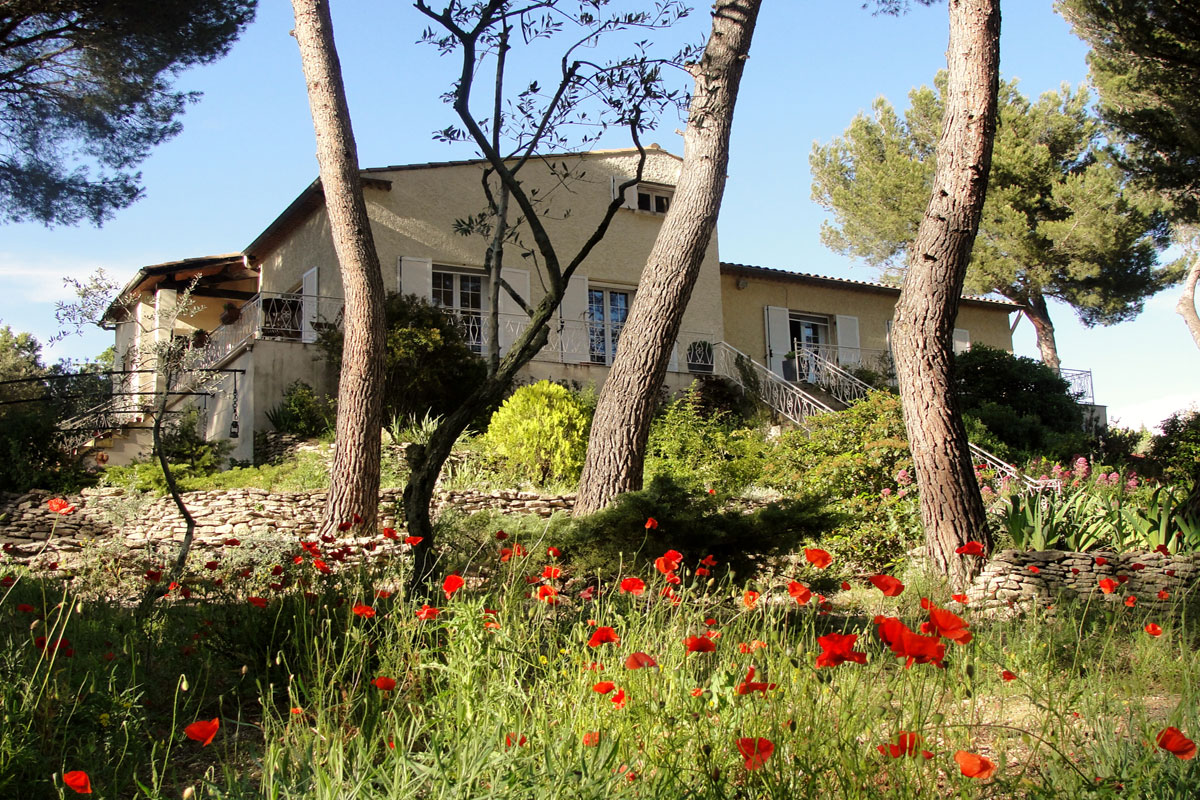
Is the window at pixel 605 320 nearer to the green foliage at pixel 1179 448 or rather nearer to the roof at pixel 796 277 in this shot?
the roof at pixel 796 277

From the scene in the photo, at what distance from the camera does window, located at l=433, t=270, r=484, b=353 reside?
14828 mm

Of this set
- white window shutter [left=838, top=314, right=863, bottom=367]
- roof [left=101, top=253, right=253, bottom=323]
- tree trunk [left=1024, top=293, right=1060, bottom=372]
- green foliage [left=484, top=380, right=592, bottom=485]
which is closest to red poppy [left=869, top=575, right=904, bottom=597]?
green foliage [left=484, top=380, right=592, bottom=485]

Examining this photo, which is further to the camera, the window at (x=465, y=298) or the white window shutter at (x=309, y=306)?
the window at (x=465, y=298)

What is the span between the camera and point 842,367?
59.8 ft

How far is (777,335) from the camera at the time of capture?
18.5 meters

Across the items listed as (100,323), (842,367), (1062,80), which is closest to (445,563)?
(100,323)

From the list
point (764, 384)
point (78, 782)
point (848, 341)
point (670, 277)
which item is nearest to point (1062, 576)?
point (670, 277)

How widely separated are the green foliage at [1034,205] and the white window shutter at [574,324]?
8.25 metres

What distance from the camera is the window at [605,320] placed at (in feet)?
51.9

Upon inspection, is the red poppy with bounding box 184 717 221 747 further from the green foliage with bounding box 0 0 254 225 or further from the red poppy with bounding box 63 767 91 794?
the green foliage with bounding box 0 0 254 225

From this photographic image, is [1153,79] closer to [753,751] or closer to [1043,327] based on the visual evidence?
[1043,327]

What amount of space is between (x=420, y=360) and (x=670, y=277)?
5103mm

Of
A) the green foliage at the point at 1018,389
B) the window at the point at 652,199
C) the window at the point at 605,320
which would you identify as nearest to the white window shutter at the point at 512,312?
the window at the point at 605,320

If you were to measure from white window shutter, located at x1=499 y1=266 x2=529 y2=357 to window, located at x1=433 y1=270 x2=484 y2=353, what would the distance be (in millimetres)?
360
